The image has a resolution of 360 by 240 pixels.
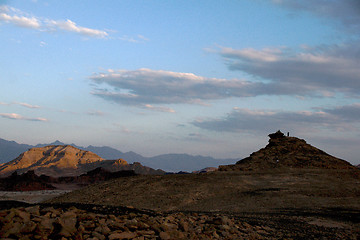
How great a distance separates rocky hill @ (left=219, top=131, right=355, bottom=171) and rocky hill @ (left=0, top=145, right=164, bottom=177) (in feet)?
162

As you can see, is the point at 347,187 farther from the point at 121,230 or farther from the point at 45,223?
the point at 45,223

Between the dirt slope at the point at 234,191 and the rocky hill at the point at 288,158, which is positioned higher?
the rocky hill at the point at 288,158

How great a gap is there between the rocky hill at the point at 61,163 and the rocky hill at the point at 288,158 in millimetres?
49344

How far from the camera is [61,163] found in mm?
98500

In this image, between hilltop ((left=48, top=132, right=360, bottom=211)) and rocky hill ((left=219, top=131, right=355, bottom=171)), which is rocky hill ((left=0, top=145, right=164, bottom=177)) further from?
hilltop ((left=48, top=132, right=360, bottom=211))

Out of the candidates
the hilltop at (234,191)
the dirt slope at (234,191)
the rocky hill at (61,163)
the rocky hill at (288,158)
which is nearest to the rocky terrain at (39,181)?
the rocky hill at (61,163)

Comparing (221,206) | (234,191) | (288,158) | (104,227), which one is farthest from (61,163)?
(104,227)

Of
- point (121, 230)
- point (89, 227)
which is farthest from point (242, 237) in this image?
point (89, 227)

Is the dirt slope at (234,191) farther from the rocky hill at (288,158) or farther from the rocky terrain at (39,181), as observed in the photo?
the rocky terrain at (39,181)

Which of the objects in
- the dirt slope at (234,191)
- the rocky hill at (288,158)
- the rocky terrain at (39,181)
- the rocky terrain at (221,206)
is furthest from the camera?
the rocky terrain at (39,181)

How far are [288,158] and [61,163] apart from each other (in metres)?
76.7

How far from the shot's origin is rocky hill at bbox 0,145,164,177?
306 ft

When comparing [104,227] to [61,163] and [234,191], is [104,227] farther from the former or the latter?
[61,163]

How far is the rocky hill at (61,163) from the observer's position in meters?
93.1
